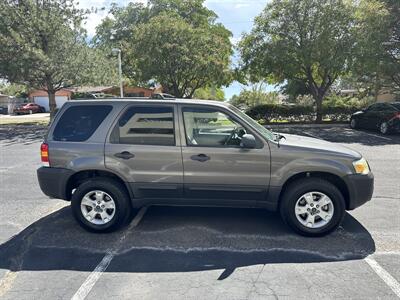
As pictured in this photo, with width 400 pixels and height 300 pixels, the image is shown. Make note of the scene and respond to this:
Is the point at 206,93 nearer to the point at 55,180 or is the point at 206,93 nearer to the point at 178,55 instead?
the point at 178,55

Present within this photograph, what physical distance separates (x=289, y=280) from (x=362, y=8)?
1891 cm

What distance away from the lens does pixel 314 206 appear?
428 cm

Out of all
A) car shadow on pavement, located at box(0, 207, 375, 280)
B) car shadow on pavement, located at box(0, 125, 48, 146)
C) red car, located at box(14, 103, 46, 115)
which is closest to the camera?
car shadow on pavement, located at box(0, 207, 375, 280)

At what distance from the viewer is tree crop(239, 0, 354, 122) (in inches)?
713

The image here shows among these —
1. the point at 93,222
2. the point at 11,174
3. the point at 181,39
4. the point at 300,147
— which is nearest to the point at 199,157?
the point at 300,147

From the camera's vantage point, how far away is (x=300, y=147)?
167 inches

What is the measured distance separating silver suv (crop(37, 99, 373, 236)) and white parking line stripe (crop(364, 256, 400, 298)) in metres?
0.68

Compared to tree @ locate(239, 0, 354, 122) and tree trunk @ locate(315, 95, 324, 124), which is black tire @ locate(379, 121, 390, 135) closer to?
tree @ locate(239, 0, 354, 122)

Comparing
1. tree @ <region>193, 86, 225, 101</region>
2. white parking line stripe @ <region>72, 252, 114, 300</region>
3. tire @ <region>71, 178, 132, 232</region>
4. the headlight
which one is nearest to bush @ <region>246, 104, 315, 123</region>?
tree @ <region>193, 86, 225, 101</region>

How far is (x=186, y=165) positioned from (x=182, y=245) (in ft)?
3.35

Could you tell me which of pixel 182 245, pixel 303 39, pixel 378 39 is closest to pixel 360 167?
pixel 182 245

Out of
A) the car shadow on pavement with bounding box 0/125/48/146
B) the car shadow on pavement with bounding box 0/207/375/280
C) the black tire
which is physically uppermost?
the black tire

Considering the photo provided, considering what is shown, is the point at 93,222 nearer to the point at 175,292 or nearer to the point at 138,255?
the point at 138,255

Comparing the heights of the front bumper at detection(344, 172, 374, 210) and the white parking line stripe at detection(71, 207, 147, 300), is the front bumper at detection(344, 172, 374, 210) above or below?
above
